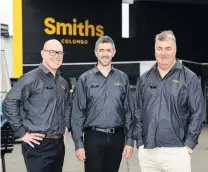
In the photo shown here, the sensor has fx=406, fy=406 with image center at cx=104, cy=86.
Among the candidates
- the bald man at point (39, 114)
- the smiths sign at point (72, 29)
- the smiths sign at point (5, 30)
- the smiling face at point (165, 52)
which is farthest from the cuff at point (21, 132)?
the smiths sign at point (5, 30)

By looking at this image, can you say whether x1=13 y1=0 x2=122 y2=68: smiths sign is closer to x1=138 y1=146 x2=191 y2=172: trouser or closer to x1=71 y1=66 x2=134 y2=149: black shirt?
x1=71 y1=66 x2=134 y2=149: black shirt

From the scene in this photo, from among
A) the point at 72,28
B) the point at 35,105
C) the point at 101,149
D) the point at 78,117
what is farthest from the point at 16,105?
the point at 72,28

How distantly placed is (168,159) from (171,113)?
429 millimetres

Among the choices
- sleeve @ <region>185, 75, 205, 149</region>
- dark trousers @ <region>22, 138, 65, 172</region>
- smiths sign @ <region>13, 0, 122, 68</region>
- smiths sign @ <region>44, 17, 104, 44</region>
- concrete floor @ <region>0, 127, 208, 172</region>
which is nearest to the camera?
sleeve @ <region>185, 75, 205, 149</region>

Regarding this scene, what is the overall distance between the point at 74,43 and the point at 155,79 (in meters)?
13.6

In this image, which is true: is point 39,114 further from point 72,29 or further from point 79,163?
point 72,29

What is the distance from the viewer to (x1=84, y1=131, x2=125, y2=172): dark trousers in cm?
431

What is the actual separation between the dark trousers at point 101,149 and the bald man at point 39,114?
32 cm

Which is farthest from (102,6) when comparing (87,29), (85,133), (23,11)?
(85,133)

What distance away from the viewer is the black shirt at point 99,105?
4.30 metres

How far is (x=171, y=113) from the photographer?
374 cm

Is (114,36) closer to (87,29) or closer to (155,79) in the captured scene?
(87,29)

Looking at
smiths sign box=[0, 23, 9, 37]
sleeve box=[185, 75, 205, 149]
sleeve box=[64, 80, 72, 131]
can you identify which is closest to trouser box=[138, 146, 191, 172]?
sleeve box=[185, 75, 205, 149]

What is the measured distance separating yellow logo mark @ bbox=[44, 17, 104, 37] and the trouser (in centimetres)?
1356
